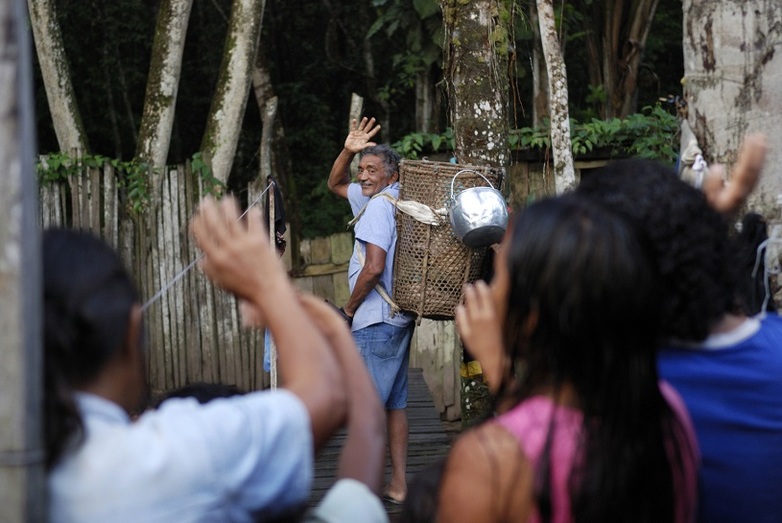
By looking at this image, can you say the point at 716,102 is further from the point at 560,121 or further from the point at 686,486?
the point at 560,121

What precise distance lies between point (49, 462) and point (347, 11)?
13031 mm

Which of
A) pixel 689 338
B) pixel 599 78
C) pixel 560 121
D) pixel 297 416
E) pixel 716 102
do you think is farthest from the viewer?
pixel 599 78

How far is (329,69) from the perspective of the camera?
14.2 meters

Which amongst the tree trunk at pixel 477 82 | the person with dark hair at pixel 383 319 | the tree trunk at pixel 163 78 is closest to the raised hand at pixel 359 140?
the person with dark hair at pixel 383 319

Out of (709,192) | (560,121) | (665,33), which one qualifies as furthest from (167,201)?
(665,33)

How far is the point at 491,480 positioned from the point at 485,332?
0.29m

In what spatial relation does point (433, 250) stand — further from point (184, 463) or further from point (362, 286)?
point (184, 463)

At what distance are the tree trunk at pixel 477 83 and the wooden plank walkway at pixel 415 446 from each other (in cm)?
164

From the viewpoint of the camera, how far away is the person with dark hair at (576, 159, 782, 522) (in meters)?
1.84

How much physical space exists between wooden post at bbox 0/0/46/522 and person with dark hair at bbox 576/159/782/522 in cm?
101

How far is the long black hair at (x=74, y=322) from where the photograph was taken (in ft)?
4.43

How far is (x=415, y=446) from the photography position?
6402mm

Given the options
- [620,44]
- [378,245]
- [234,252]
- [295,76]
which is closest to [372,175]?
[378,245]

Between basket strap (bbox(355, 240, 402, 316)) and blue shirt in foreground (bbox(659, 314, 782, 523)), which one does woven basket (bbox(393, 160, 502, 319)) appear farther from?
blue shirt in foreground (bbox(659, 314, 782, 523))
